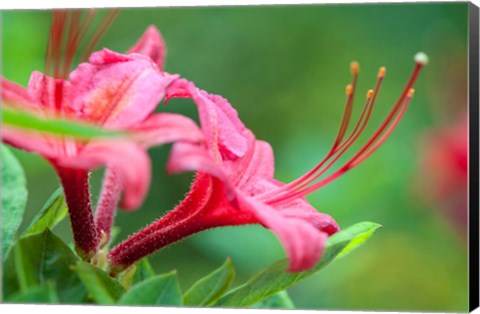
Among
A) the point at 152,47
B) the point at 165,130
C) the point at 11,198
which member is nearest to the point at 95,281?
the point at 165,130

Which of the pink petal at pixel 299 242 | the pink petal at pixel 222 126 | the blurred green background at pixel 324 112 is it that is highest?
the pink petal at pixel 222 126

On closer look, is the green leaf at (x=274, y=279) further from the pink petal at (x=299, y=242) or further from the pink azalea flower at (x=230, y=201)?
the pink petal at (x=299, y=242)

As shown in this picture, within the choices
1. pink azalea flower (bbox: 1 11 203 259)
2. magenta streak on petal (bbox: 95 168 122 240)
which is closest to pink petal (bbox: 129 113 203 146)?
pink azalea flower (bbox: 1 11 203 259)

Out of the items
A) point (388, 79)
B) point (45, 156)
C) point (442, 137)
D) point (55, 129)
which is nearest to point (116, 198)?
point (45, 156)

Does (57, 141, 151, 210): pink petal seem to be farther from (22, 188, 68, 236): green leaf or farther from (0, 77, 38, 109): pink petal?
(22, 188, 68, 236): green leaf

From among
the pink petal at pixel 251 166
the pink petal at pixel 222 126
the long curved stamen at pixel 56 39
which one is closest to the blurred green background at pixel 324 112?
the pink petal at pixel 251 166

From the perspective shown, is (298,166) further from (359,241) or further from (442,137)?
(359,241)

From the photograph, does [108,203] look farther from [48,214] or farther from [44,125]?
[44,125]
